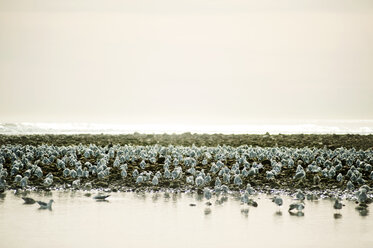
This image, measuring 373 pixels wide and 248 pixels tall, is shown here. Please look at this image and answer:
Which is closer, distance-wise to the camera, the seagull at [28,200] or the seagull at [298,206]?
the seagull at [298,206]

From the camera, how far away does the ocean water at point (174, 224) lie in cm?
1469

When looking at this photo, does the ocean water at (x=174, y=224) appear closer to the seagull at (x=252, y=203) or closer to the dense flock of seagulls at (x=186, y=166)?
the seagull at (x=252, y=203)

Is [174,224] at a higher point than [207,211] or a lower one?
lower

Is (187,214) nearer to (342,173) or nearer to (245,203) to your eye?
(245,203)

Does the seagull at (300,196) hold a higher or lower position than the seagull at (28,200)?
higher

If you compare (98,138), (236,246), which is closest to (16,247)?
(236,246)

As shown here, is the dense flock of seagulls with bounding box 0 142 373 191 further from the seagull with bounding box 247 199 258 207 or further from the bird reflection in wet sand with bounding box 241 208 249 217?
the bird reflection in wet sand with bounding box 241 208 249 217

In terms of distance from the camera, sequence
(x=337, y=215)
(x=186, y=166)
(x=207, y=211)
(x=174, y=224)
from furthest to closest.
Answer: (x=186, y=166) → (x=207, y=211) → (x=337, y=215) → (x=174, y=224)

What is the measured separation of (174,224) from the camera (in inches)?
650

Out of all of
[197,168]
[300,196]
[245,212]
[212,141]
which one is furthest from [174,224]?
[212,141]

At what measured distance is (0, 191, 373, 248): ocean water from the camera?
14.7 m

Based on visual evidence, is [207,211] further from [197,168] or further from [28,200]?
[197,168]

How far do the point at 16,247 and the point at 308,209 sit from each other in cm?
888

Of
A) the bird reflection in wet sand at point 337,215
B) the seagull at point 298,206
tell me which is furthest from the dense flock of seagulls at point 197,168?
the bird reflection in wet sand at point 337,215
